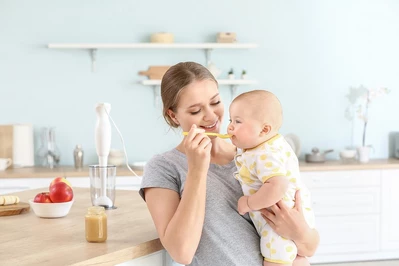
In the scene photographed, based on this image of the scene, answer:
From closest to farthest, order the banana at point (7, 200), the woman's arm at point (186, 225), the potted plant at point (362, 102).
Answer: the woman's arm at point (186, 225)
the banana at point (7, 200)
the potted plant at point (362, 102)

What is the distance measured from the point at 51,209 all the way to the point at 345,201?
318 centimetres

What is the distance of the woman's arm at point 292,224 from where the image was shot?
89.5 inches

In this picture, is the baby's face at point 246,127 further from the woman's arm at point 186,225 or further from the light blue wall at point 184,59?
the light blue wall at point 184,59

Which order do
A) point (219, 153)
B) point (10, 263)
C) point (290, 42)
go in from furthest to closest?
1. point (290, 42)
2. point (219, 153)
3. point (10, 263)

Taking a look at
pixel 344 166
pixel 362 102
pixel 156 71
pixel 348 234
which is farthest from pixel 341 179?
pixel 156 71

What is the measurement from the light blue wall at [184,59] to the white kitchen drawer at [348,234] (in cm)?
72

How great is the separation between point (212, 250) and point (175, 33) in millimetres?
3666

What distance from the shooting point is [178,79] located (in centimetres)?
240

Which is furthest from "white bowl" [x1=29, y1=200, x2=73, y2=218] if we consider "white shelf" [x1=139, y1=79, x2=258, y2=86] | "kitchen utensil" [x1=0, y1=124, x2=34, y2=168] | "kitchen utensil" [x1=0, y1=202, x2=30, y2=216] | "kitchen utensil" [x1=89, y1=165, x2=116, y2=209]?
"white shelf" [x1=139, y1=79, x2=258, y2=86]

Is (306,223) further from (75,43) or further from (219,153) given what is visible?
(75,43)

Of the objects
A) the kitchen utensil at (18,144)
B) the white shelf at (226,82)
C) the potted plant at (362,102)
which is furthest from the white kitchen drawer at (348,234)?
the kitchen utensil at (18,144)

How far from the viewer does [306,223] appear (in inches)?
91.8

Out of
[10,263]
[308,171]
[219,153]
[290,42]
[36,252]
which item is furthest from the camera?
[290,42]

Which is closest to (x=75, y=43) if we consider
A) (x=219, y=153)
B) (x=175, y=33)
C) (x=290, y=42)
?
(x=175, y=33)
